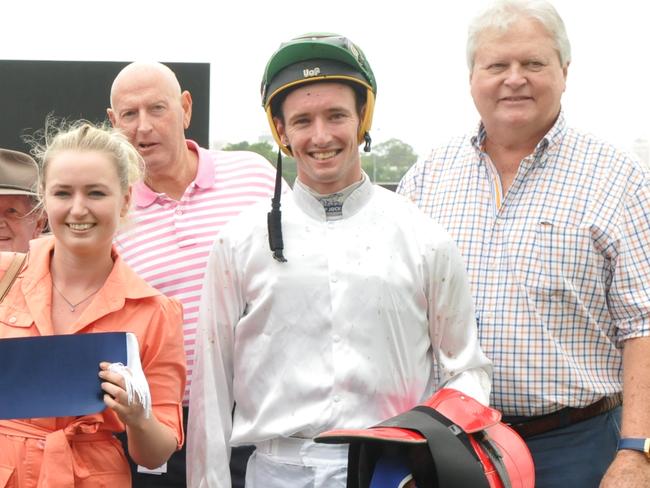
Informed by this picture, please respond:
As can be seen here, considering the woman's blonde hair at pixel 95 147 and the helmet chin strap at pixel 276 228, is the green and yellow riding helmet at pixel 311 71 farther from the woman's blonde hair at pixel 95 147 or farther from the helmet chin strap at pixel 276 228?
the woman's blonde hair at pixel 95 147

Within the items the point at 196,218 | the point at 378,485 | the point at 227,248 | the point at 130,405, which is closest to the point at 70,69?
the point at 196,218

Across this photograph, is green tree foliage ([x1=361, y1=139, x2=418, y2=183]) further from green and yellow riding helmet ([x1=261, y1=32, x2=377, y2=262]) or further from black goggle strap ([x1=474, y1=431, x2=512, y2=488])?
black goggle strap ([x1=474, y1=431, x2=512, y2=488])

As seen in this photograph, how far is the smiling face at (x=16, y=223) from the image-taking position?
373 cm

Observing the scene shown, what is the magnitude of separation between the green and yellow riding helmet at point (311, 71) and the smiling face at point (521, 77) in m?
0.58

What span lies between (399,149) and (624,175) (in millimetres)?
5953

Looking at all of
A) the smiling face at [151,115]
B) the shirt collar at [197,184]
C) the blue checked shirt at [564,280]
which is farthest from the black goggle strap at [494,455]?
the smiling face at [151,115]

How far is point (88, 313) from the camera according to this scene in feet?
9.50

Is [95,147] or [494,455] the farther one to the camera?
[95,147]

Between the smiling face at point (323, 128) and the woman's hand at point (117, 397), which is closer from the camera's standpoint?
the woman's hand at point (117, 397)

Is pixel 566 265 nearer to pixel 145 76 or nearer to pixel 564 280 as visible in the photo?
pixel 564 280

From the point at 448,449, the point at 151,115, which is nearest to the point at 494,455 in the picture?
the point at 448,449

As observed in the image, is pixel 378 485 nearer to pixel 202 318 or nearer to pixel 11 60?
pixel 202 318

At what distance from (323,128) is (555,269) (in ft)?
2.95

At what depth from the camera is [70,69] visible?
609cm
